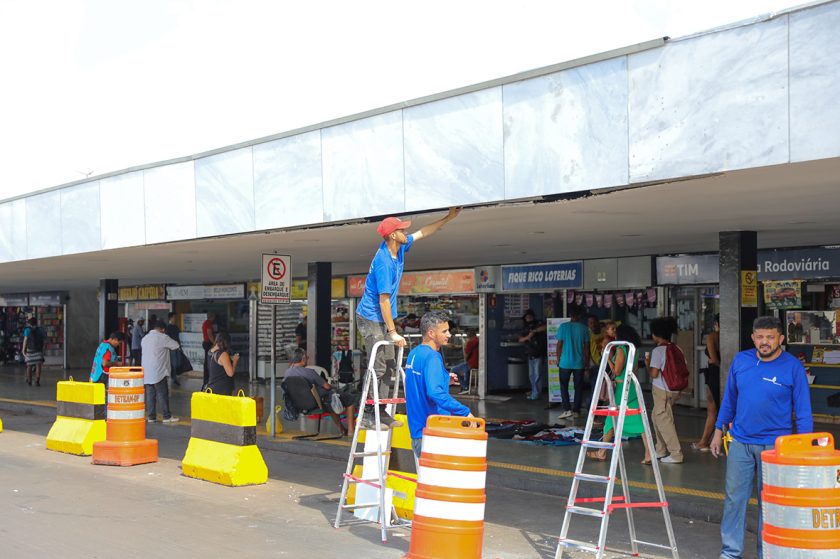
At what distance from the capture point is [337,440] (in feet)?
40.5

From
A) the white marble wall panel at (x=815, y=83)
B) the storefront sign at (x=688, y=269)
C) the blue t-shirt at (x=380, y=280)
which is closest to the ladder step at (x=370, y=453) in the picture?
the blue t-shirt at (x=380, y=280)

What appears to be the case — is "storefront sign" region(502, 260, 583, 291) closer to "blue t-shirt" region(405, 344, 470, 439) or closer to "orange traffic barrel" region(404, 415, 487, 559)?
"blue t-shirt" region(405, 344, 470, 439)

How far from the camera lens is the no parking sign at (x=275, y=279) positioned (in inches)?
467

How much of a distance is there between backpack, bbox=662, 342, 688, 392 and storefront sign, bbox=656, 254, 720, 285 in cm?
301

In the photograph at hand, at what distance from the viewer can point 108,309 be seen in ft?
67.7

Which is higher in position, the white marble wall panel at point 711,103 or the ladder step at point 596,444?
the white marble wall panel at point 711,103

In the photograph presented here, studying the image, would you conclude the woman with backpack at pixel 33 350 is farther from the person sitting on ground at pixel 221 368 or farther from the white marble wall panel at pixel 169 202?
the white marble wall panel at pixel 169 202

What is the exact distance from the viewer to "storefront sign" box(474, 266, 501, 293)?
17328 millimetres

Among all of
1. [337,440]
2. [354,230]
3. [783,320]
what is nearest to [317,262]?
[337,440]

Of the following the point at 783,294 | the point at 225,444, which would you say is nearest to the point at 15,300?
the point at 225,444

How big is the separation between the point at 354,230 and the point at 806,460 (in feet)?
19.7

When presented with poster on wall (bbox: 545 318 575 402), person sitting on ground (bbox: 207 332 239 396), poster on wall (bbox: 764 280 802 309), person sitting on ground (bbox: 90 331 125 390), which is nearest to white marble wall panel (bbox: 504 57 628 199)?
person sitting on ground (bbox: 207 332 239 396)

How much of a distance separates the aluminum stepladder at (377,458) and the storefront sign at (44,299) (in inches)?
934

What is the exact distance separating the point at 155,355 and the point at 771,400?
1030cm
